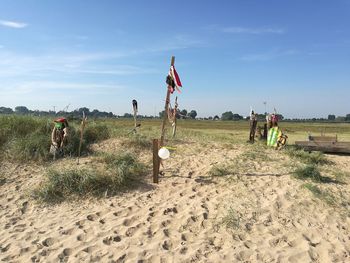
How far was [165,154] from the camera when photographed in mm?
Answer: 7566

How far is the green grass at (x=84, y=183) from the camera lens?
715 cm

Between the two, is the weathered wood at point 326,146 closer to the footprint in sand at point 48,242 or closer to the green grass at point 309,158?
the green grass at point 309,158

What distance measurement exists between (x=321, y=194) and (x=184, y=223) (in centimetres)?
308

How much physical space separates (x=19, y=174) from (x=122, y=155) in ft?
8.20

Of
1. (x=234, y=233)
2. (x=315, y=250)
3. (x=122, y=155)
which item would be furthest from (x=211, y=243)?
(x=122, y=155)

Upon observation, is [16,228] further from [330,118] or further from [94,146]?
[330,118]

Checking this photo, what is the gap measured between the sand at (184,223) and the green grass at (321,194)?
12 cm

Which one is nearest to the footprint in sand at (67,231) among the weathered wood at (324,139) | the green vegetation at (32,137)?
the green vegetation at (32,137)

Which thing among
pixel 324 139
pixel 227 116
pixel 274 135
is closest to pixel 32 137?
pixel 274 135

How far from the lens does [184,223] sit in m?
6.06

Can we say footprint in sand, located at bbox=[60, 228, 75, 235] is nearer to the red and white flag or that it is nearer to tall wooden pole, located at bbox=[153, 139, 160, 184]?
tall wooden pole, located at bbox=[153, 139, 160, 184]

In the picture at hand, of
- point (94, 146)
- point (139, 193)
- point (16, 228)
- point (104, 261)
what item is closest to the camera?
point (104, 261)

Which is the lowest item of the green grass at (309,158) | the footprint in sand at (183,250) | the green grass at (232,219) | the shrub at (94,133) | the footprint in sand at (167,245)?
the footprint in sand at (183,250)

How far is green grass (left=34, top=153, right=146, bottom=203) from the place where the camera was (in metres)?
7.15
